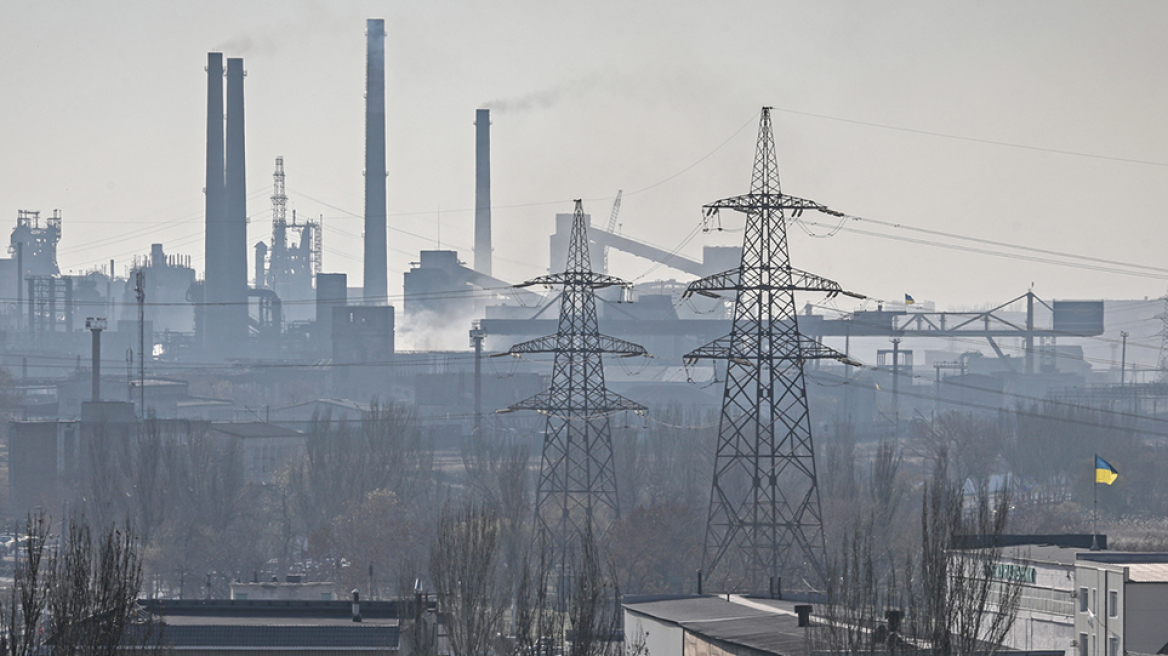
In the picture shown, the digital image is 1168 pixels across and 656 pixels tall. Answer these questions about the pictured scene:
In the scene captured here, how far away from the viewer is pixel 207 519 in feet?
113

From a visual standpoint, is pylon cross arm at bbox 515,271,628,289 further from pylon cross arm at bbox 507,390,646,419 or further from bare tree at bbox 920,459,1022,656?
bare tree at bbox 920,459,1022,656

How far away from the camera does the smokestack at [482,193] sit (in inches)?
2971

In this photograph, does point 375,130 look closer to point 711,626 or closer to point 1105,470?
point 1105,470

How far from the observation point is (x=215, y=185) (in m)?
67.7

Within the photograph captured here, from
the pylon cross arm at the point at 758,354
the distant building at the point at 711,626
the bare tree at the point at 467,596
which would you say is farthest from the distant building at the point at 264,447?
the bare tree at the point at 467,596

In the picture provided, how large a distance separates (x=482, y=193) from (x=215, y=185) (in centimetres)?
1510

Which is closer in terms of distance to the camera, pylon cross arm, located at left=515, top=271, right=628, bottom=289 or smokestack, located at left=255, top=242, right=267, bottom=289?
pylon cross arm, located at left=515, top=271, right=628, bottom=289

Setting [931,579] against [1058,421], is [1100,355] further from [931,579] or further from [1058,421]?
[931,579]

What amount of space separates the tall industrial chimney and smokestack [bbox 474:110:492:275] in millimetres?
13735

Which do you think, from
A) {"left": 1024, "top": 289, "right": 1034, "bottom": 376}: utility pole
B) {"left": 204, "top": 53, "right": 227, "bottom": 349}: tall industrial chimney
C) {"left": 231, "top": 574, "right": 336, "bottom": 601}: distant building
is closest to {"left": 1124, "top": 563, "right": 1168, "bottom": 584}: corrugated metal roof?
{"left": 231, "top": 574, "right": 336, "bottom": 601}: distant building

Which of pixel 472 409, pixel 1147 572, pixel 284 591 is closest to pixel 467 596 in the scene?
pixel 1147 572

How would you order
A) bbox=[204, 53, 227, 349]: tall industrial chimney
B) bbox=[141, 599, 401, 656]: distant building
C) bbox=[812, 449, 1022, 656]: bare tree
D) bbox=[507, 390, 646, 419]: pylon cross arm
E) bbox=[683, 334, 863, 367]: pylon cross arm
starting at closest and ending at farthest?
bbox=[812, 449, 1022, 656]: bare tree → bbox=[141, 599, 401, 656]: distant building → bbox=[683, 334, 863, 367]: pylon cross arm → bbox=[507, 390, 646, 419]: pylon cross arm → bbox=[204, 53, 227, 349]: tall industrial chimney

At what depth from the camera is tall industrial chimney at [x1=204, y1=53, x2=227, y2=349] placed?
66.4m

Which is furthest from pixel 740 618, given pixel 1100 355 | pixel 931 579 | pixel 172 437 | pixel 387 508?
pixel 1100 355
